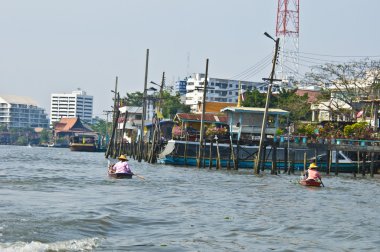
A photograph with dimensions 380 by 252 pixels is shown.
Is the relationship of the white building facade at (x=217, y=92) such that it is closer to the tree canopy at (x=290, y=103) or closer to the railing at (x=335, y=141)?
the tree canopy at (x=290, y=103)

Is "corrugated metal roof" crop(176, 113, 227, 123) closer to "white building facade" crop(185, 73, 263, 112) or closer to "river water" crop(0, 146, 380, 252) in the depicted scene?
"river water" crop(0, 146, 380, 252)

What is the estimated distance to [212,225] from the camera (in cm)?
1970

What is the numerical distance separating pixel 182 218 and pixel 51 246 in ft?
19.5

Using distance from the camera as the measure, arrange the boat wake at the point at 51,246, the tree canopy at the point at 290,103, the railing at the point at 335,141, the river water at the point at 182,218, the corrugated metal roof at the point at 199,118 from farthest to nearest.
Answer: the tree canopy at the point at 290,103 < the corrugated metal roof at the point at 199,118 < the railing at the point at 335,141 < the river water at the point at 182,218 < the boat wake at the point at 51,246

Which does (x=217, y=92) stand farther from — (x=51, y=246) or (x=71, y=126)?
(x=51, y=246)

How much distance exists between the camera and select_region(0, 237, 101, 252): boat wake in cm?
1526

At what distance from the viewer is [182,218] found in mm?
21078

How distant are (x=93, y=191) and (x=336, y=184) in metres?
13.8

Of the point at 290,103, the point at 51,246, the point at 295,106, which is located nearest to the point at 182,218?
the point at 51,246

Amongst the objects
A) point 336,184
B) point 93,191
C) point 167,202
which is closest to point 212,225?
point 167,202

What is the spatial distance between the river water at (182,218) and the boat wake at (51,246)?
0.02m

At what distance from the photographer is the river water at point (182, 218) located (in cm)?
1689

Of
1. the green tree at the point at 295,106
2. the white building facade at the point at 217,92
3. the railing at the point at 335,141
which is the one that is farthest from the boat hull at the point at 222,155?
the white building facade at the point at 217,92

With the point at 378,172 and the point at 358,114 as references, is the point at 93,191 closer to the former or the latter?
the point at 378,172
